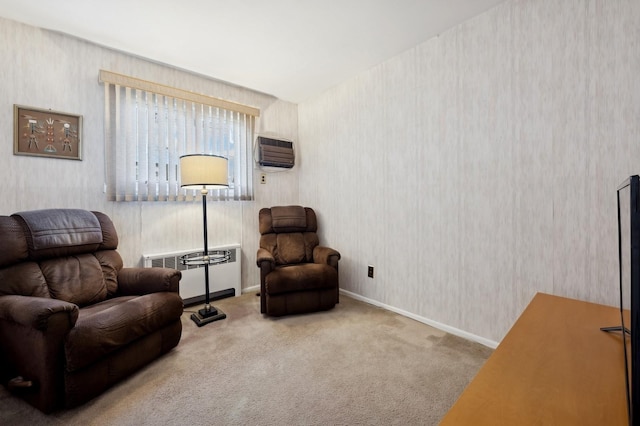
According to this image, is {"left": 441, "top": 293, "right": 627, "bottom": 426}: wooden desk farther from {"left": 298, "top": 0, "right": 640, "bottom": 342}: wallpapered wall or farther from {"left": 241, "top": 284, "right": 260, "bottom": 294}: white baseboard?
{"left": 241, "top": 284, "right": 260, "bottom": 294}: white baseboard

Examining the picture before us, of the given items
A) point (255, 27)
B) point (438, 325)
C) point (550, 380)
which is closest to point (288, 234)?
point (438, 325)

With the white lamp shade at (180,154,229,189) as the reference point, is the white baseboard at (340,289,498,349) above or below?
below

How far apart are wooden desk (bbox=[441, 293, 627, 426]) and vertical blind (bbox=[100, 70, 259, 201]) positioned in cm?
298

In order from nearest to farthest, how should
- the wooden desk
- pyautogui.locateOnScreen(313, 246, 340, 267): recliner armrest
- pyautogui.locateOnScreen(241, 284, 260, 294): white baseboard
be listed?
the wooden desk, pyautogui.locateOnScreen(313, 246, 340, 267): recliner armrest, pyautogui.locateOnScreen(241, 284, 260, 294): white baseboard

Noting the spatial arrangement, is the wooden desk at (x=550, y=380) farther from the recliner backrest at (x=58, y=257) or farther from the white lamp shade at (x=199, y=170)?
the recliner backrest at (x=58, y=257)

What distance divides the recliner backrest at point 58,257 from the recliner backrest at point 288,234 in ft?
4.72

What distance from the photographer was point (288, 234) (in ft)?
11.1

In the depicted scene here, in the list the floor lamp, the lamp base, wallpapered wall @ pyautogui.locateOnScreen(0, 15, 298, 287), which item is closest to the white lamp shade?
the floor lamp

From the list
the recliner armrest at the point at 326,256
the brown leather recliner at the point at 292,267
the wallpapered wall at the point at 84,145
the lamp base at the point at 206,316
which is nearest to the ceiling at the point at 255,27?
the wallpapered wall at the point at 84,145

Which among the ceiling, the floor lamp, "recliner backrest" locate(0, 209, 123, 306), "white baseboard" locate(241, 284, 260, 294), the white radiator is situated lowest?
"white baseboard" locate(241, 284, 260, 294)

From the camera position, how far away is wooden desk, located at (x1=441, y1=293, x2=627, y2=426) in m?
0.74

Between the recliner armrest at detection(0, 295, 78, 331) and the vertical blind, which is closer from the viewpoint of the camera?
the recliner armrest at detection(0, 295, 78, 331)

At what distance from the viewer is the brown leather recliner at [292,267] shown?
2693 millimetres

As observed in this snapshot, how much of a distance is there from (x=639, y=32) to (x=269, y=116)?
326cm
